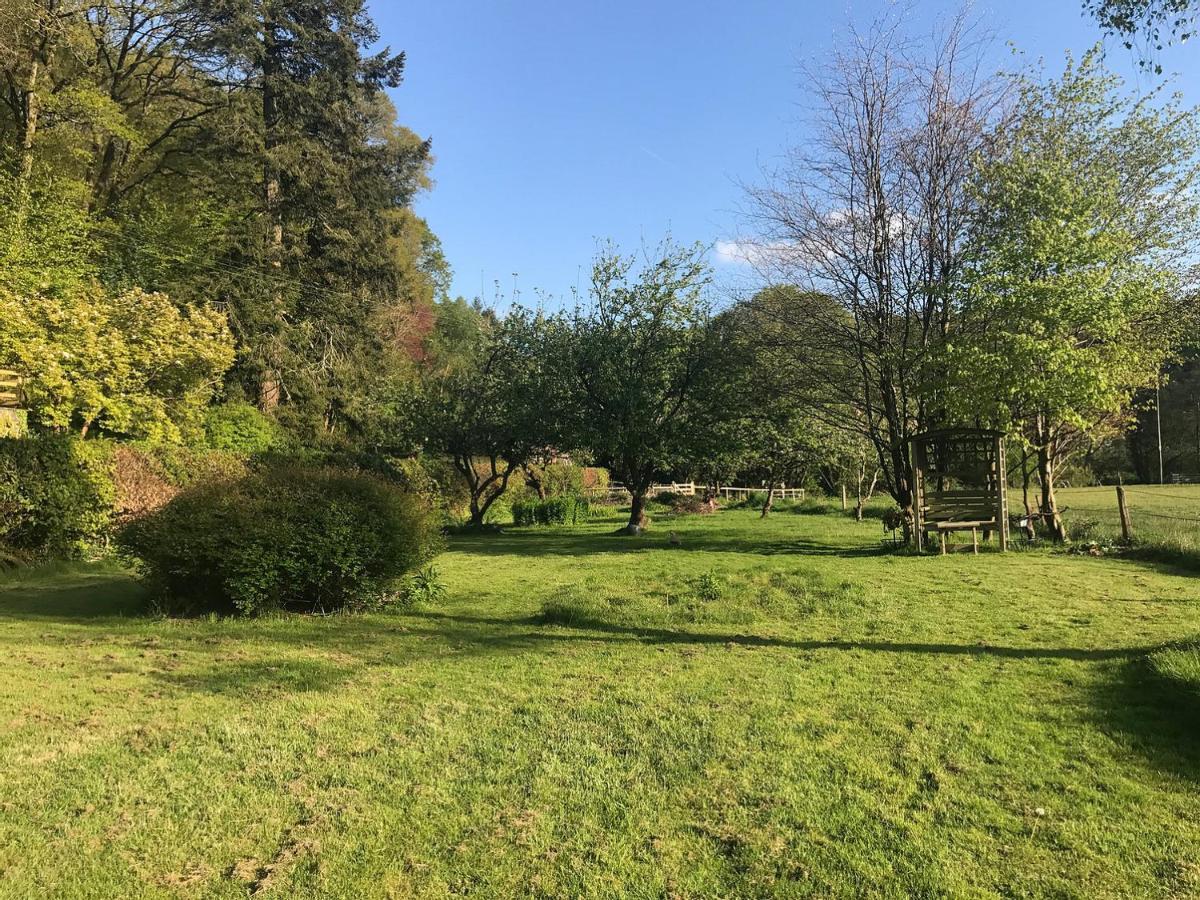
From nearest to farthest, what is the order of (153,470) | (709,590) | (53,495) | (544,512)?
(709,590)
(53,495)
(153,470)
(544,512)

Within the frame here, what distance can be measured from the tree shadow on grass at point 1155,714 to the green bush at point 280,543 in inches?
271

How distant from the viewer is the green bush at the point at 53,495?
1040cm

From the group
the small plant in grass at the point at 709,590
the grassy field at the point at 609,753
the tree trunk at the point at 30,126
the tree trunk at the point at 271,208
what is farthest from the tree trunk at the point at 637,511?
the tree trunk at the point at 30,126

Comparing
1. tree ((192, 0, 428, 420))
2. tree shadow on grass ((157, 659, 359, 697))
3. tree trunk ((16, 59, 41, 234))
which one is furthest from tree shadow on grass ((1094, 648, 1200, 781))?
tree trunk ((16, 59, 41, 234))

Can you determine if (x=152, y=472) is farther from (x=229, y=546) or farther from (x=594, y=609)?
(x=594, y=609)

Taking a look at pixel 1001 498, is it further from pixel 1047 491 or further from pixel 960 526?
pixel 1047 491

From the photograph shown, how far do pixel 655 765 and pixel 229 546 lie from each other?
5680 millimetres

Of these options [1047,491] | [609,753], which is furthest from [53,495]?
[1047,491]

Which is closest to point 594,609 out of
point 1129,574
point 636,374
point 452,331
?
point 1129,574

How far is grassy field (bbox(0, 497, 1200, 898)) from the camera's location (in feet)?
8.75

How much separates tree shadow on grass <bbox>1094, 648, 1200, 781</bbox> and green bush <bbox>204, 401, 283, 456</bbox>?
19112 mm

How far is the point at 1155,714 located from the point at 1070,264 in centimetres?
1068

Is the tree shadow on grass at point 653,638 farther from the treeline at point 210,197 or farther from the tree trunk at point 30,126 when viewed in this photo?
the tree trunk at point 30,126

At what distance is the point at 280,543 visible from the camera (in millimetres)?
7449
